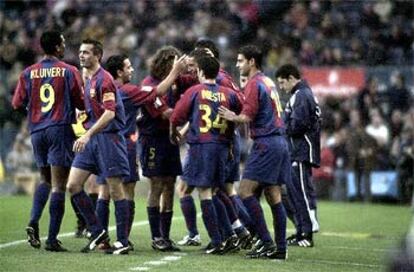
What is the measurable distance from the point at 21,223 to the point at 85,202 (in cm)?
469

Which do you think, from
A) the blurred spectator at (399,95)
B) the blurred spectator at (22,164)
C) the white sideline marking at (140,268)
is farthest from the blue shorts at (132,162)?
the blurred spectator at (399,95)

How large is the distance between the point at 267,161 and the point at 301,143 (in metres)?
2.46

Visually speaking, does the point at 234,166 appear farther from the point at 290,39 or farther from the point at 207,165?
the point at 290,39

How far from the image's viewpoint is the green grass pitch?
10.7 meters

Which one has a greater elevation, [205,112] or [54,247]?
[205,112]

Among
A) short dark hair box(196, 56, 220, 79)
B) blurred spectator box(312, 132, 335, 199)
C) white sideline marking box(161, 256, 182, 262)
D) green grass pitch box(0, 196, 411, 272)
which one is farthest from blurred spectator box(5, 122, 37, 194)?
white sideline marking box(161, 256, 182, 262)

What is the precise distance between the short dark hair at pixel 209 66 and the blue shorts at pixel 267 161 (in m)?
0.83

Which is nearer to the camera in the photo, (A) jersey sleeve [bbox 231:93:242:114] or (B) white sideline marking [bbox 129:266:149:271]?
(B) white sideline marking [bbox 129:266:149:271]

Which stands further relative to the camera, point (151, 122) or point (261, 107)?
point (151, 122)

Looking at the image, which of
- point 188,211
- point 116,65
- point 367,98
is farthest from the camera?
point 367,98

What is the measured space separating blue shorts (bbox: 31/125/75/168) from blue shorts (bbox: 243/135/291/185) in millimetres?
1949

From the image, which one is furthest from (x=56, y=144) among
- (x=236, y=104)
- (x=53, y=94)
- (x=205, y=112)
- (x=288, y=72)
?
(x=288, y=72)

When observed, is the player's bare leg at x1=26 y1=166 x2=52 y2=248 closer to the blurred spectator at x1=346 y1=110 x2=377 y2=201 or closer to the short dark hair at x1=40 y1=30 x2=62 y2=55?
the short dark hair at x1=40 y1=30 x2=62 y2=55

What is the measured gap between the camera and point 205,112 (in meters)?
12.1
